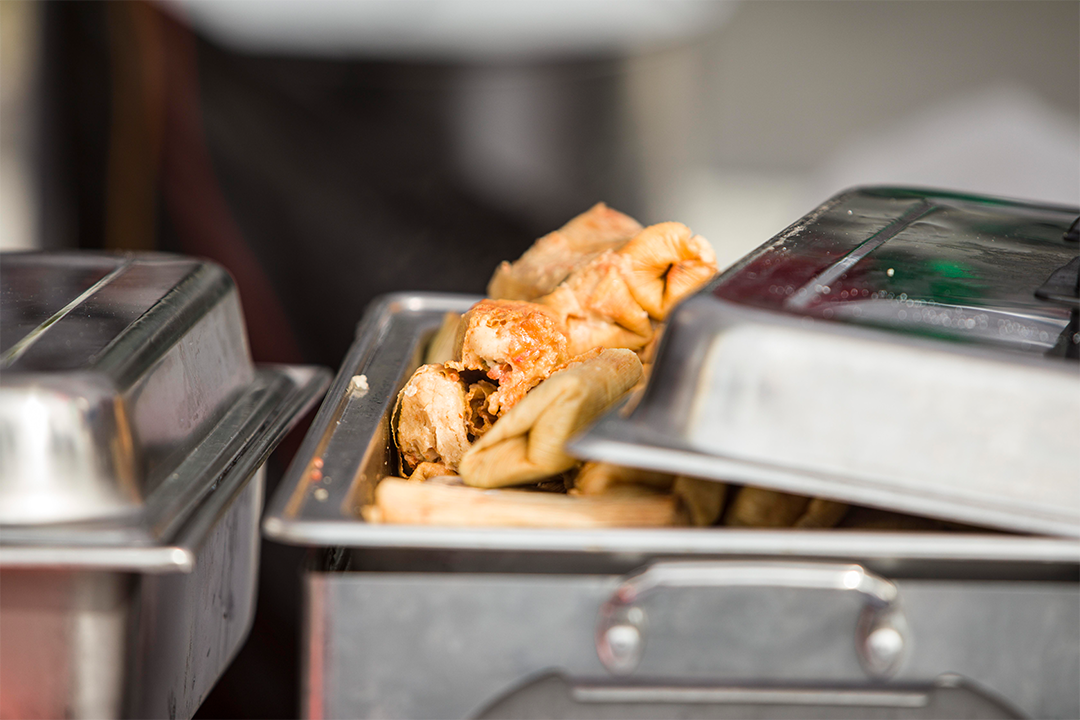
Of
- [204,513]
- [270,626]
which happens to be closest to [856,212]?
[204,513]

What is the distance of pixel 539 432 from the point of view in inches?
30.3

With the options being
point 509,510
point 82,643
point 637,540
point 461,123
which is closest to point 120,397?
point 82,643

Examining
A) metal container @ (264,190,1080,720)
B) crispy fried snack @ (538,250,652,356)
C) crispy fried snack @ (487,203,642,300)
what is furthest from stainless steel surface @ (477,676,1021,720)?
crispy fried snack @ (487,203,642,300)

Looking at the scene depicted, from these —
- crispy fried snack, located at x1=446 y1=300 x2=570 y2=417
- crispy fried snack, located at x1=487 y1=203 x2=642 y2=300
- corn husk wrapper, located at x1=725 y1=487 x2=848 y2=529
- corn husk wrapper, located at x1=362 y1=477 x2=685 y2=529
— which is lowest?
corn husk wrapper, located at x1=362 y1=477 x2=685 y2=529

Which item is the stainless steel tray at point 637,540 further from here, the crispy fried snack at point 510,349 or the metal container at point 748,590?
the crispy fried snack at point 510,349

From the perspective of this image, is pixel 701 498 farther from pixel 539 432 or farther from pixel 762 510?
pixel 539 432

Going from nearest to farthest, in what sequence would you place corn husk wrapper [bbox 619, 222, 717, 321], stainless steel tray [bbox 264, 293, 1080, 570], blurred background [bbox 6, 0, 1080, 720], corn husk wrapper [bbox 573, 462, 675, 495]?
stainless steel tray [bbox 264, 293, 1080, 570], corn husk wrapper [bbox 573, 462, 675, 495], corn husk wrapper [bbox 619, 222, 717, 321], blurred background [bbox 6, 0, 1080, 720]

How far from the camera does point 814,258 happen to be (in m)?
0.83

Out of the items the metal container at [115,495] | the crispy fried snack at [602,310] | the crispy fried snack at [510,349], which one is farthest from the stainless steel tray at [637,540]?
the crispy fried snack at [602,310]

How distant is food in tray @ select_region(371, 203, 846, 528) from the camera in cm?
70

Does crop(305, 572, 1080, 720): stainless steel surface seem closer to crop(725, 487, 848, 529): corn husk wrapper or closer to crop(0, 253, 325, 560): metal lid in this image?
crop(725, 487, 848, 529): corn husk wrapper

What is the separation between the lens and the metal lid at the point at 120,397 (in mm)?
704

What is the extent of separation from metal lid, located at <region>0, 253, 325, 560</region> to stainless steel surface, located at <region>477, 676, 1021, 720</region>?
0.32m

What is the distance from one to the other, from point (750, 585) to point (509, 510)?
0.19 meters
